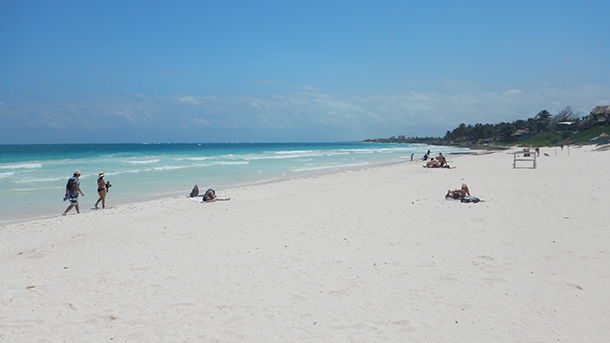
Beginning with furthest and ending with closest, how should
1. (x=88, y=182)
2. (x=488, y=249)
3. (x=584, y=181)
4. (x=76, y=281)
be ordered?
(x=88, y=182) → (x=584, y=181) → (x=488, y=249) → (x=76, y=281)

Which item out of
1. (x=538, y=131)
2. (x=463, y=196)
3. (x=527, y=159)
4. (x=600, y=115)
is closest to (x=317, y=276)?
(x=463, y=196)

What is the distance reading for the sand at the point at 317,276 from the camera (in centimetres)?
457

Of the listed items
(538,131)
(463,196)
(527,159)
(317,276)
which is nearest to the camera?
(317,276)

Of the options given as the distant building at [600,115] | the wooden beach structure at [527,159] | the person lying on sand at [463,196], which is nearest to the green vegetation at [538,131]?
the distant building at [600,115]

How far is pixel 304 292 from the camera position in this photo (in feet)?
18.3

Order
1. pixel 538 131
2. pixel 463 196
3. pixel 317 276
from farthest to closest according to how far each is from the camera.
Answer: pixel 538 131, pixel 463 196, pixel 317 276

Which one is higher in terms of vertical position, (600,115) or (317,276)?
(600,115)

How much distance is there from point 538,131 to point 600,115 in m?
19.4

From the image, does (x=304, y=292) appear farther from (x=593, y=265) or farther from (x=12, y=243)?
(x=12, y=243)

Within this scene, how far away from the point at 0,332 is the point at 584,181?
18063 mm

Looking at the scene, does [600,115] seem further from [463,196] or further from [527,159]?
[463,196]

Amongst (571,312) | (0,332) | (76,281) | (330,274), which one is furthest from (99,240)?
(571,312)

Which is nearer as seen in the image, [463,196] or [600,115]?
[463,196]

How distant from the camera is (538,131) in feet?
282
